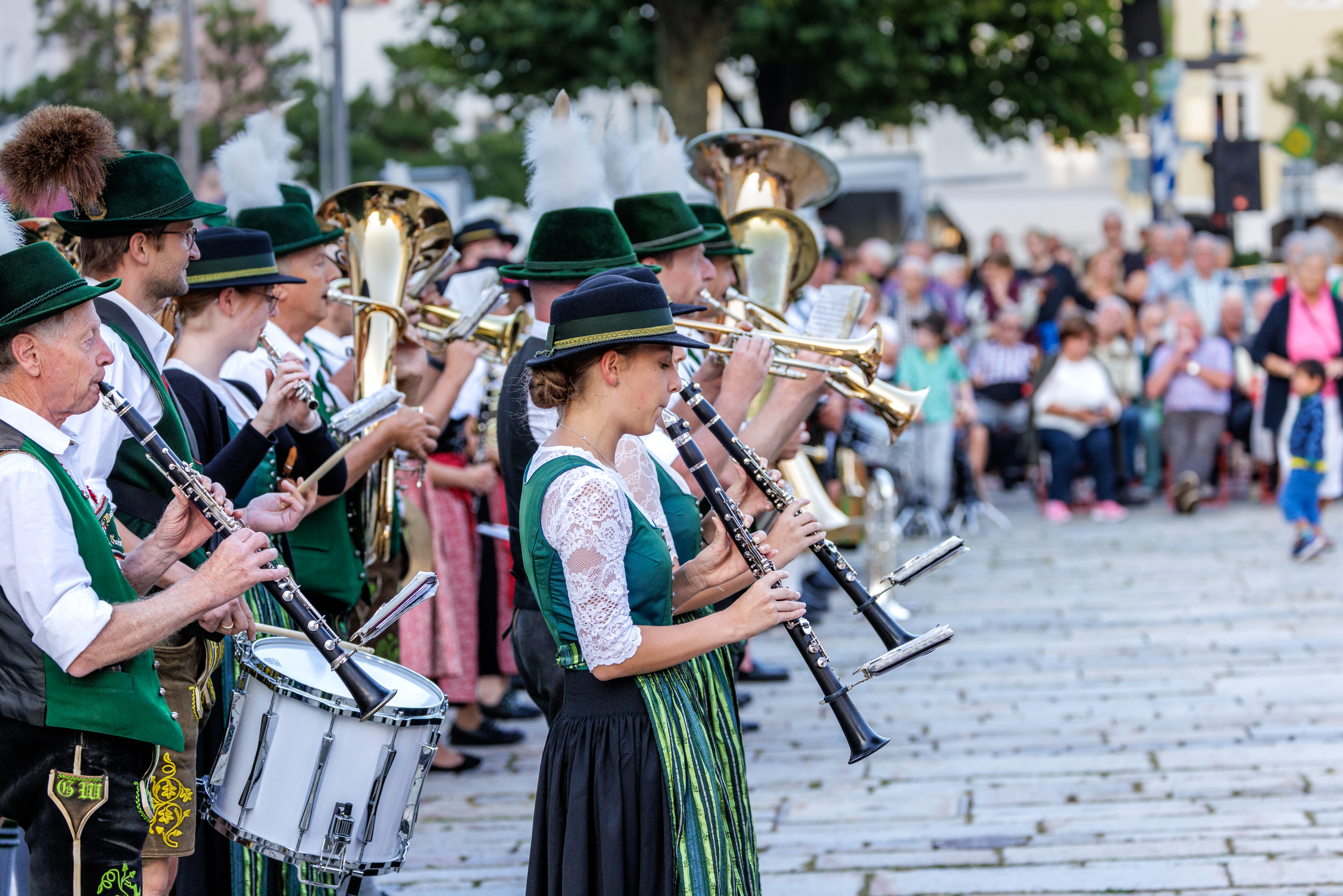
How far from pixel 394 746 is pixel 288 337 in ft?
6.01

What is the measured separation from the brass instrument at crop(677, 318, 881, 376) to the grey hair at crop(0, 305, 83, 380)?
2.00 metres

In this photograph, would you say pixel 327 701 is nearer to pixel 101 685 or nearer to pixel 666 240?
pixel 101 685

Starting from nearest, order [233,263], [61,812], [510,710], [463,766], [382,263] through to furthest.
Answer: [61,812] → [233,263] → [382,263] → [463,766] → [510,710]

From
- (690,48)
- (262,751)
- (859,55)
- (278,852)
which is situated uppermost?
(690,48)

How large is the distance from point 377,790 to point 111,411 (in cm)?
101

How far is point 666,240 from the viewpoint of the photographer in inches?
185

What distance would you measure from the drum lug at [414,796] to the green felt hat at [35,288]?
1212 millimetres

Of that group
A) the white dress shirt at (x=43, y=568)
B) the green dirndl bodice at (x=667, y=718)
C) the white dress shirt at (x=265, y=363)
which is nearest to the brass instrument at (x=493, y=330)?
the white dress shirt at (x=265, y=363)

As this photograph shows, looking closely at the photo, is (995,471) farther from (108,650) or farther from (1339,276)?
(108,650)

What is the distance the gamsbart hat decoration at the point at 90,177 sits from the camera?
355 centimetres

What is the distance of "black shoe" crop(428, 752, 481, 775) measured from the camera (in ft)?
20.8

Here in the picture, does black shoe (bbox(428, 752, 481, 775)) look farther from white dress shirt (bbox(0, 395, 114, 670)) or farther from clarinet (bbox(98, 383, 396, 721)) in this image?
white dress shirt (bbox(0, 395, 114, 670))

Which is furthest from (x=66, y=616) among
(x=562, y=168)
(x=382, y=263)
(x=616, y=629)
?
(x=382, y=263)

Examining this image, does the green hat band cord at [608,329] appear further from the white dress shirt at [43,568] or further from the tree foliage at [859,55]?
the tree foliage at [859,55]
